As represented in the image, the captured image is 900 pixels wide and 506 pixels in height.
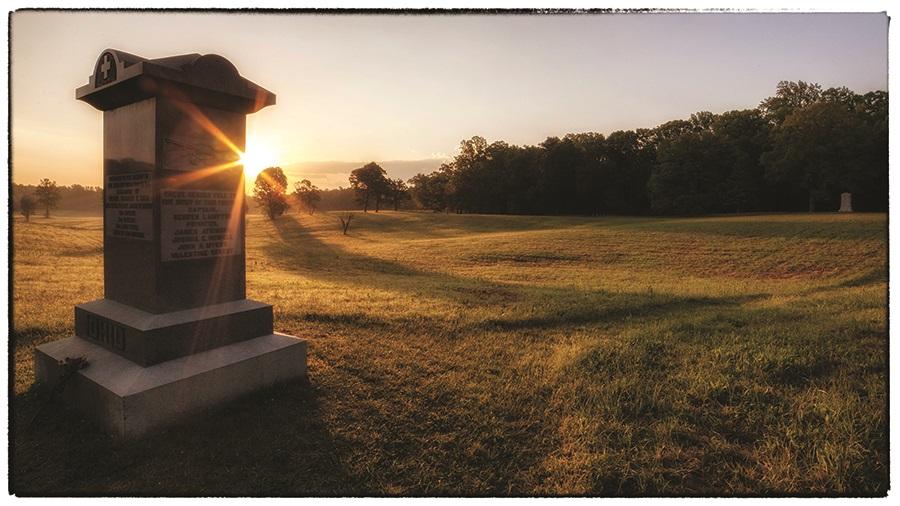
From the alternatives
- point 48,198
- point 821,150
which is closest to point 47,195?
point 48,198

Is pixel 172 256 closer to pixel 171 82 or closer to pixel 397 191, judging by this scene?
pixel 171 82

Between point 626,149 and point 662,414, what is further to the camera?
point 626,149

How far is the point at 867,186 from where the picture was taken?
41.3 meters

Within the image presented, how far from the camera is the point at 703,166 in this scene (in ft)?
192

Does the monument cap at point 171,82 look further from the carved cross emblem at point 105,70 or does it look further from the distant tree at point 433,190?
the distant tree at point 433,190

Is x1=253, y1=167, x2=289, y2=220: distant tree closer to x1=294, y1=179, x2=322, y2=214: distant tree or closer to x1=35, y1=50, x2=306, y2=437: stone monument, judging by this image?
x1=294, y1=179, x2=322, y2=214: distant tree

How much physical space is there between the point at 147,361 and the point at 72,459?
100cm

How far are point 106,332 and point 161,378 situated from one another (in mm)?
1341

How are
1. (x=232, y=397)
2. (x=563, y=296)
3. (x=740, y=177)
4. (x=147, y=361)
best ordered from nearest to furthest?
(x=147, y=361), (x=232, y=397), (x=563, y=296), (x=740, y=177)

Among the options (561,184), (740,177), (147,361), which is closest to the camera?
(147,361)

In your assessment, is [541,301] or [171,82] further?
[541,301]

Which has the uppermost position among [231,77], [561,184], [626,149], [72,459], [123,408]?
[626,149]

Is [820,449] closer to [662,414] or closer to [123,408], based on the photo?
[662,414]

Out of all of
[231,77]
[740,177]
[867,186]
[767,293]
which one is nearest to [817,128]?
[867,186]
